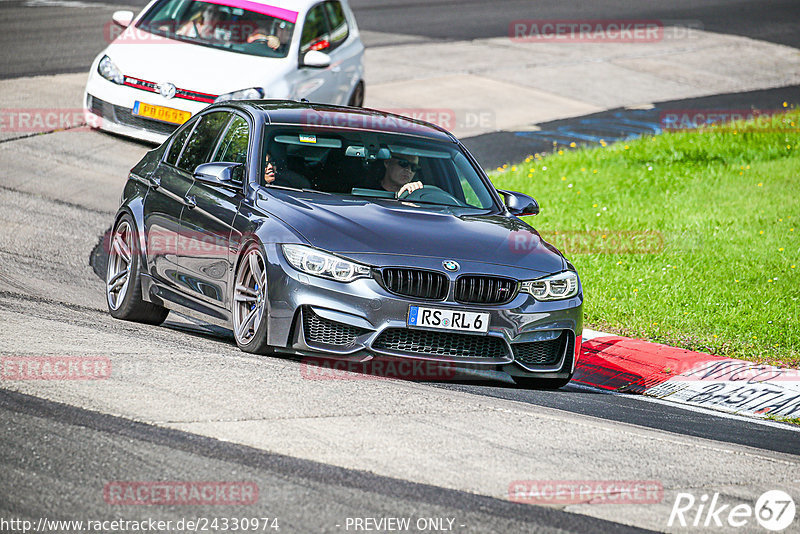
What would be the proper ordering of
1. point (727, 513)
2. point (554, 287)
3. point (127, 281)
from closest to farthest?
point (727, 513) < point (554, 287) < point (127, 281)

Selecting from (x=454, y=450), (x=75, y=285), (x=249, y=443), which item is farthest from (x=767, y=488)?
(x=75, y=285)

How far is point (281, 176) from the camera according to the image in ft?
27.2

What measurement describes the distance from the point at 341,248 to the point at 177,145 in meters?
2.65

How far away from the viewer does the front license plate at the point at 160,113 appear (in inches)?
550

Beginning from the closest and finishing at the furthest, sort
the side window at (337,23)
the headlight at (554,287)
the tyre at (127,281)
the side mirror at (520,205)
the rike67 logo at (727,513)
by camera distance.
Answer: the rike67 logo at (727,513) < the headlight at (554,287) < the side mirror at (520,205) < the tyre at (127,281) < the side window at (337,23)

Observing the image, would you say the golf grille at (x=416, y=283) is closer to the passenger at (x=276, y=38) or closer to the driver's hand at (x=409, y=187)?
the driver's hand at (x=409, y=187)

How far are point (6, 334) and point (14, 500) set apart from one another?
2.59 metres

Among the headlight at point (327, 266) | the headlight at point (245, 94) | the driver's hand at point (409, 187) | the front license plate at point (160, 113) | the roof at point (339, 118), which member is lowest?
the front license plate at point (160, 113)

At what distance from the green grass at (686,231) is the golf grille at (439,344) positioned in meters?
2.97

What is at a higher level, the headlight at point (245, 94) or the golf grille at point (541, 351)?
the golf grille at point (541, 351)

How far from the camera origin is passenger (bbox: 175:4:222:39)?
15.2 meters

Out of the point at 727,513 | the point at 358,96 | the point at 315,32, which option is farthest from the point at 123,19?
the point at 727,513

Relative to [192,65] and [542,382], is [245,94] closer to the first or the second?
[192,65]

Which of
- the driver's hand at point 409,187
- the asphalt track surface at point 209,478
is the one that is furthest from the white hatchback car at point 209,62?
the asphalt track surface at point 209,478
